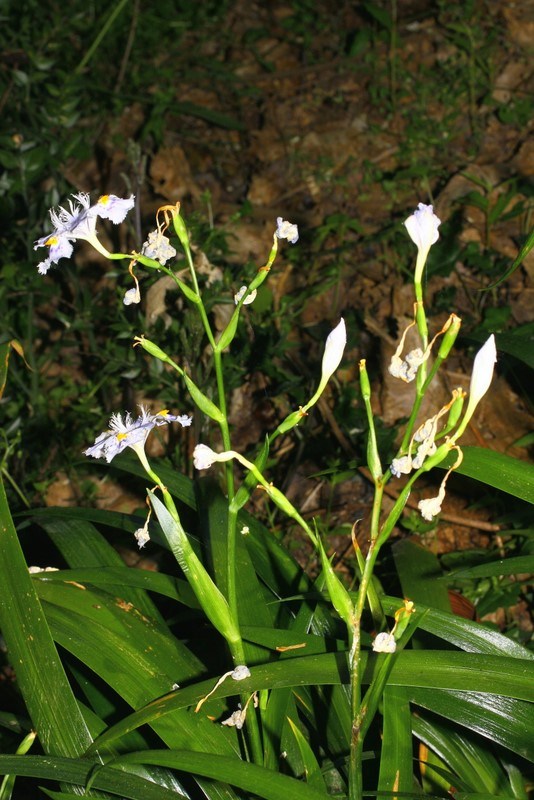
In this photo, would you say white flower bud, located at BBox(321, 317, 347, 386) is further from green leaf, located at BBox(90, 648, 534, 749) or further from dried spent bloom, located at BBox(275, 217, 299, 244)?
green leaf, located at BBox(90, 648, 534, 749)

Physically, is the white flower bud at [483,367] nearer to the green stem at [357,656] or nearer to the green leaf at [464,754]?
the green stem at [357,656]

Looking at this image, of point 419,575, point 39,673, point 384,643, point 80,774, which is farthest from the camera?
point 419,575

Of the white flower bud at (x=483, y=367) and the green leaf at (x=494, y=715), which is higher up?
the white flower bud at (x=483, y=367)

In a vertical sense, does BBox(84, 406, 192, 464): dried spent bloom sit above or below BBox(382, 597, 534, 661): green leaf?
above

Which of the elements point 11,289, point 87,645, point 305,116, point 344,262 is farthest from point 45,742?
point 305,116

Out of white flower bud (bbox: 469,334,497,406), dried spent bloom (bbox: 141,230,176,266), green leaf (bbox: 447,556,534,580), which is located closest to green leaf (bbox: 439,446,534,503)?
green leaf (bbox: 447,556,534,580)

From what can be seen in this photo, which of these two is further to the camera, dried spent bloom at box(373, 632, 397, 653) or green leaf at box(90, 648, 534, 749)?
green leaf at box(90, 648, 534, 749)

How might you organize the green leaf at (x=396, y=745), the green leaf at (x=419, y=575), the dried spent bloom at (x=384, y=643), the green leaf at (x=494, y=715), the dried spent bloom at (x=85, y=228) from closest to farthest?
the dried spent bloom at (x=384, y=643)
the dried spent bloom at (x=85, y=228)
the green leaf at (x=396, y=745)
the green leaf at (x=494, y=715)
the green leaf at (x=419, y=575)

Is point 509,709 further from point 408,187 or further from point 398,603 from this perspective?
point 408,187

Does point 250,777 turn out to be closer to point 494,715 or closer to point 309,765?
point 309,765

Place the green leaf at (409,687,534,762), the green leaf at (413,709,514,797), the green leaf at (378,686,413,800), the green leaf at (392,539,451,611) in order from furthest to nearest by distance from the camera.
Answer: the green leaf at (392,539,451,611)
the green leaf at (413,709,514,797)
the green leaf at (409,687,534,762)
the green leaf at (378,686,413,800)

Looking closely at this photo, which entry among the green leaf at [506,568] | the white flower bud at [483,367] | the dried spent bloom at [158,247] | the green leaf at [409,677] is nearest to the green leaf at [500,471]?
the green leaf at [506,568]

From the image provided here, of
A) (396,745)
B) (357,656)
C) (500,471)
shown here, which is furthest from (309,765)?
(500,471)
